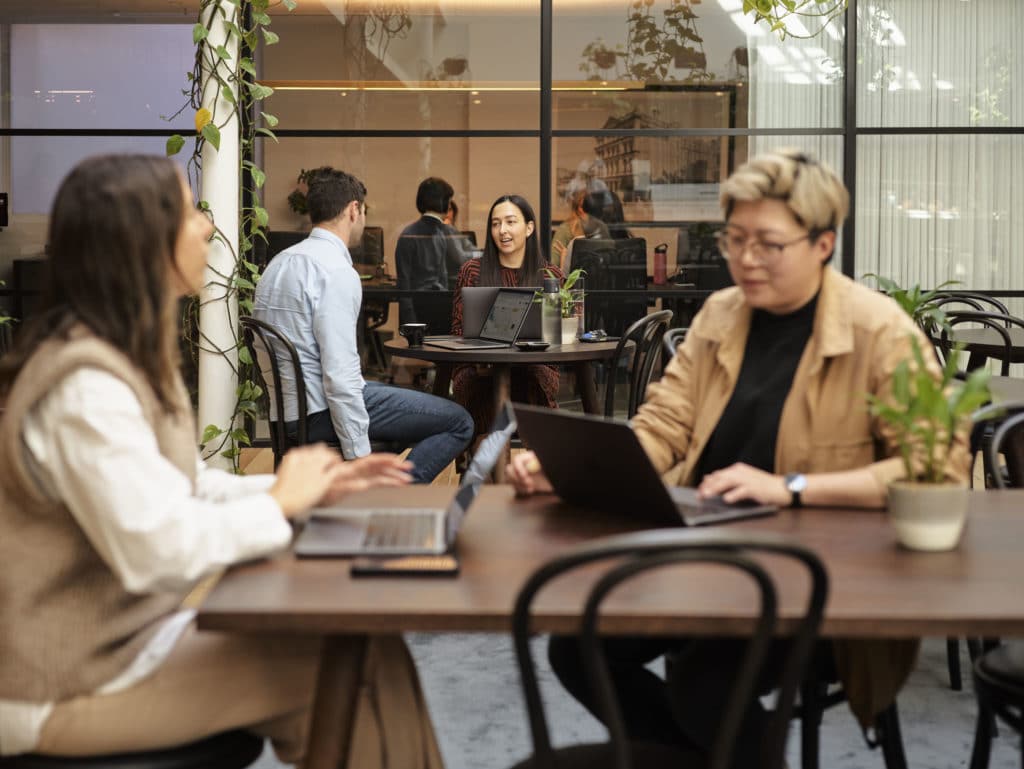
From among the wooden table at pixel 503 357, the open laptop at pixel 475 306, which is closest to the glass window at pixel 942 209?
the wooden table at pixel 503 357

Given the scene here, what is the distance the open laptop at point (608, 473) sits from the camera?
5.89 feet

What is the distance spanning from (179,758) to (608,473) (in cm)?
71

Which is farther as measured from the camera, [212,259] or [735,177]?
[212,259]

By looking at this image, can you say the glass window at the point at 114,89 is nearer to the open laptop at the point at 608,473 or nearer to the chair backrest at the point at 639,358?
the chair backrest at the point at 639,358

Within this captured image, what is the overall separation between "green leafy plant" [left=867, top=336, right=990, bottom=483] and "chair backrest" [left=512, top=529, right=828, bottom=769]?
1.18ft

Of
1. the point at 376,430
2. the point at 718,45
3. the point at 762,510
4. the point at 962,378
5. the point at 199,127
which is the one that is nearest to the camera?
the point at 762,510

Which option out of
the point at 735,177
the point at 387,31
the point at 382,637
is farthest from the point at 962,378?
the point at 387,31

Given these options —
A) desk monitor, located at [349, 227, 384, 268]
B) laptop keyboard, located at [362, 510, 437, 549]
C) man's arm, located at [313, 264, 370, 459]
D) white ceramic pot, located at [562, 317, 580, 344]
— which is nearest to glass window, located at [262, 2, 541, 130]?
desk monitor, located at [349, 227, 384, 268]

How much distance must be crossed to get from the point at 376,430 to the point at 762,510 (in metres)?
2.73

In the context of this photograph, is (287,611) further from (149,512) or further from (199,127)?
(199,127)

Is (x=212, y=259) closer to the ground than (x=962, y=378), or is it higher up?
higher up

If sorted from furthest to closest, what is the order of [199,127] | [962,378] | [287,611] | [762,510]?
[199,127] → [962,378] → [762,510] → [287,611]

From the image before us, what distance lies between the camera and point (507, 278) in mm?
5488

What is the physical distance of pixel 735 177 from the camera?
215cm
